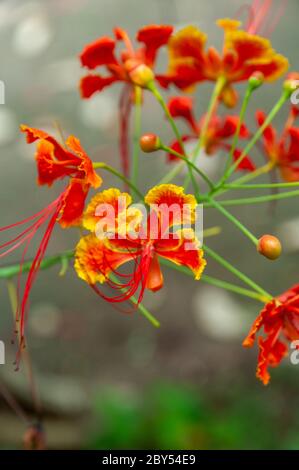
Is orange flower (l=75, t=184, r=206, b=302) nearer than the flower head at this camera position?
Yes

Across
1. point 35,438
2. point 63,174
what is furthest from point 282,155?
point 35,438

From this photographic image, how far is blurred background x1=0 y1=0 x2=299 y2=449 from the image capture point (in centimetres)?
278

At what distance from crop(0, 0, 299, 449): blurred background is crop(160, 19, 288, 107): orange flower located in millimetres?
1430

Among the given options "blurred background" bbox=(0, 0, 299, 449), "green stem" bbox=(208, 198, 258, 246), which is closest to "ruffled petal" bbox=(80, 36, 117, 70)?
"green stem" bbox=(208, 198, 258, 246)

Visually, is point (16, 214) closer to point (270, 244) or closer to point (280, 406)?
point (280, 406)

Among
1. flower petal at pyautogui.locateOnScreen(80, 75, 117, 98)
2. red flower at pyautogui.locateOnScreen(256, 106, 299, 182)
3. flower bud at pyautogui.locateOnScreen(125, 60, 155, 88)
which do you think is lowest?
red flower at pyautogui.locateOnScreen(256, 106, 299, 182)

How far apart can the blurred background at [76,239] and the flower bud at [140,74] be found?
1565 millimetres

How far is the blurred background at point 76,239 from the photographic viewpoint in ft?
9.11

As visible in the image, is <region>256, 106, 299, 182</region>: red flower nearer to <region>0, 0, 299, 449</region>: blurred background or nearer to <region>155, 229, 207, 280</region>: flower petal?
<region>155, 229, 207, 280</region>: flower petal

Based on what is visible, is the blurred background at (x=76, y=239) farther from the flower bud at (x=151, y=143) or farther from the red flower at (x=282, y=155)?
the flower bud at (x=151, y=143)

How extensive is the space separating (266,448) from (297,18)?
6.19ft

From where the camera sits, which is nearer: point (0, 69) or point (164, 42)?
point (164, 42)

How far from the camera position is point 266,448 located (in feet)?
7.32

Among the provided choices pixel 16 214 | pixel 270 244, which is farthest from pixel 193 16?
pixel 270 244
